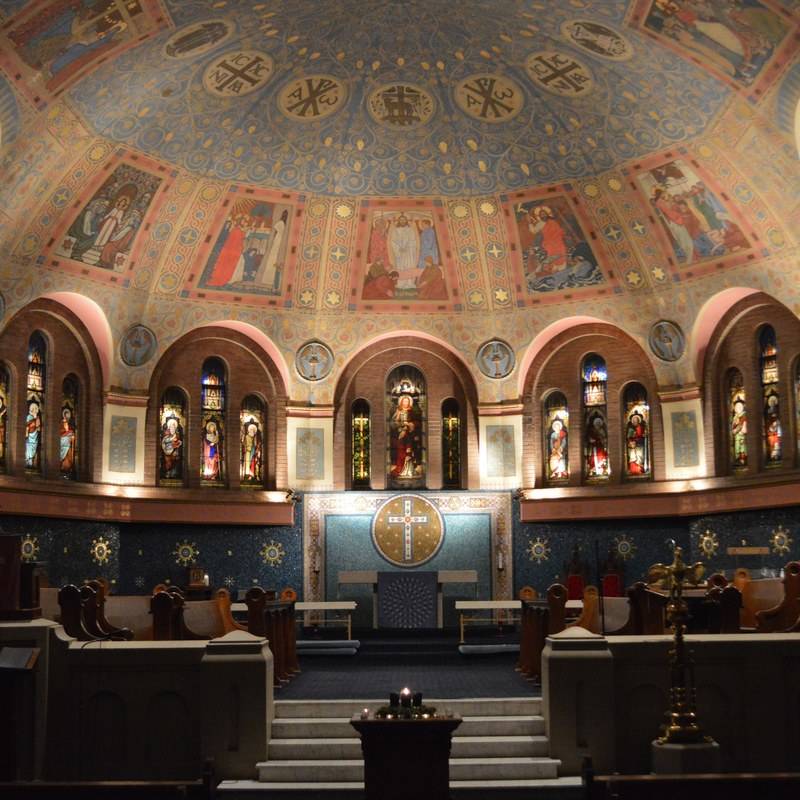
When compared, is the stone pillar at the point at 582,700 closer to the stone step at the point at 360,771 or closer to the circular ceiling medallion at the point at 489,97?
the stone step at the point at 360,771

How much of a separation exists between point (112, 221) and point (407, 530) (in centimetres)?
1000

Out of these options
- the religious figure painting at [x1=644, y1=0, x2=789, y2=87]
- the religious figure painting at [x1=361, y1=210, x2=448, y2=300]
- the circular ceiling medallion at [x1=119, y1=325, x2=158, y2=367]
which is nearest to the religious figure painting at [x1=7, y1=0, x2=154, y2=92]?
the circular ceiling medallion at [x1=119, y1=325, x2=158, y2=367]

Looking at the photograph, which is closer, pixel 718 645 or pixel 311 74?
Result: pixel 718 645

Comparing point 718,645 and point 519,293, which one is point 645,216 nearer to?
point 519,293

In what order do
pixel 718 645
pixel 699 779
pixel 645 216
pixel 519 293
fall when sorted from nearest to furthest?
pixel 699 779, pixel 718 645, pixel 645 216, pixel 519 293

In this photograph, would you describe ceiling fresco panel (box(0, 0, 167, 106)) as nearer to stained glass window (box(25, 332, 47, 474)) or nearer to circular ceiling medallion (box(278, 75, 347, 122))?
circular ceiling medallion (box(278, 75, 347, 122))

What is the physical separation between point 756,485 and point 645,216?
6459mm

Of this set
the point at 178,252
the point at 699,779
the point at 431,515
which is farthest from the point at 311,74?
the point at 699,779

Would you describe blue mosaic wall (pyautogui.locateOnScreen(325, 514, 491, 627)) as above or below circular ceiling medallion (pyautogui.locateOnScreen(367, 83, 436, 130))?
below

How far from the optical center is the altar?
27.8m

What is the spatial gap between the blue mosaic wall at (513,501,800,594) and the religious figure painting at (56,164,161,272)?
36.4 feet

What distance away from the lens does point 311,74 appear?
24406 mm

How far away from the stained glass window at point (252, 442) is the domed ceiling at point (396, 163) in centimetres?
124

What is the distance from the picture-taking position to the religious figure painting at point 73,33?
19828 millimetres
